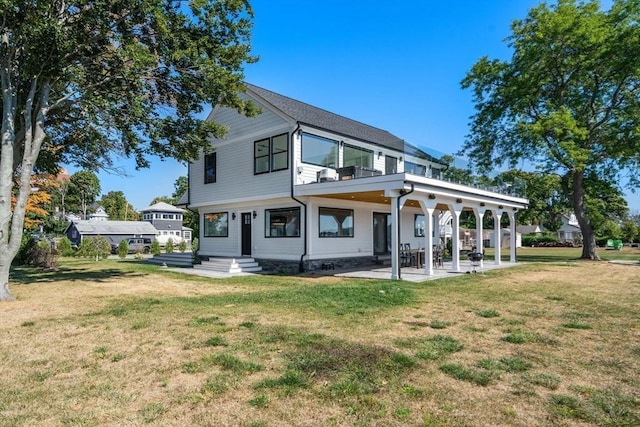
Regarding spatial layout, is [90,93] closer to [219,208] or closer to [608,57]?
[219,208]

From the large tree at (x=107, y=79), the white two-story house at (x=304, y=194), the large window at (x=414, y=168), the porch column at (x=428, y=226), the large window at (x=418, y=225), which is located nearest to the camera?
the large tree at (x=107, y=79)

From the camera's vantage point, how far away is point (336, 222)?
15008 millimetres

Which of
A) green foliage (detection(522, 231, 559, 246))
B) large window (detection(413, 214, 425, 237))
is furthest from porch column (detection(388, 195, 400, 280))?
green foliage (detection(522, 231, 559, 246))

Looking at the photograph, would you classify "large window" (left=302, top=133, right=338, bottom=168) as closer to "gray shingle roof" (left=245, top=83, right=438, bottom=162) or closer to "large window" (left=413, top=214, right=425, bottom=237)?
"gray shingle roof" (left=245, top=83, right=438, bottom=162)

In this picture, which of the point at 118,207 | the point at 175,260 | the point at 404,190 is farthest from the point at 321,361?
the point at 118,207

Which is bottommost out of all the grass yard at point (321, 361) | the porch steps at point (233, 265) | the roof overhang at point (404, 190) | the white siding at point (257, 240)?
the grass yard at point (321, 361)

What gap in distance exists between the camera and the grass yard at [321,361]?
3.08 meters

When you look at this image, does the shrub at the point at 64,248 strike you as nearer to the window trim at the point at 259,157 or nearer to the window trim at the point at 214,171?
the window trim at the point at 214,171

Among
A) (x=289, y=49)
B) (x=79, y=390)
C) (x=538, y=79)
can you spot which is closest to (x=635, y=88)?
(x=538, y=79)

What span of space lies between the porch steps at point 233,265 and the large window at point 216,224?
6.71 feet

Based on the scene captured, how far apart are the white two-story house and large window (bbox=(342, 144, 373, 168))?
0.04m

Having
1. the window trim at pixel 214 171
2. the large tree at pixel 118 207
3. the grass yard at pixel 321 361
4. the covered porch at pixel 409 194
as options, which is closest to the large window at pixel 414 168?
the covered porch at pixel 409 194

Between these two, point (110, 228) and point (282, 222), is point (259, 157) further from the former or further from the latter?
point (110, 228)

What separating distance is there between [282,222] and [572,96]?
61.7 feet
